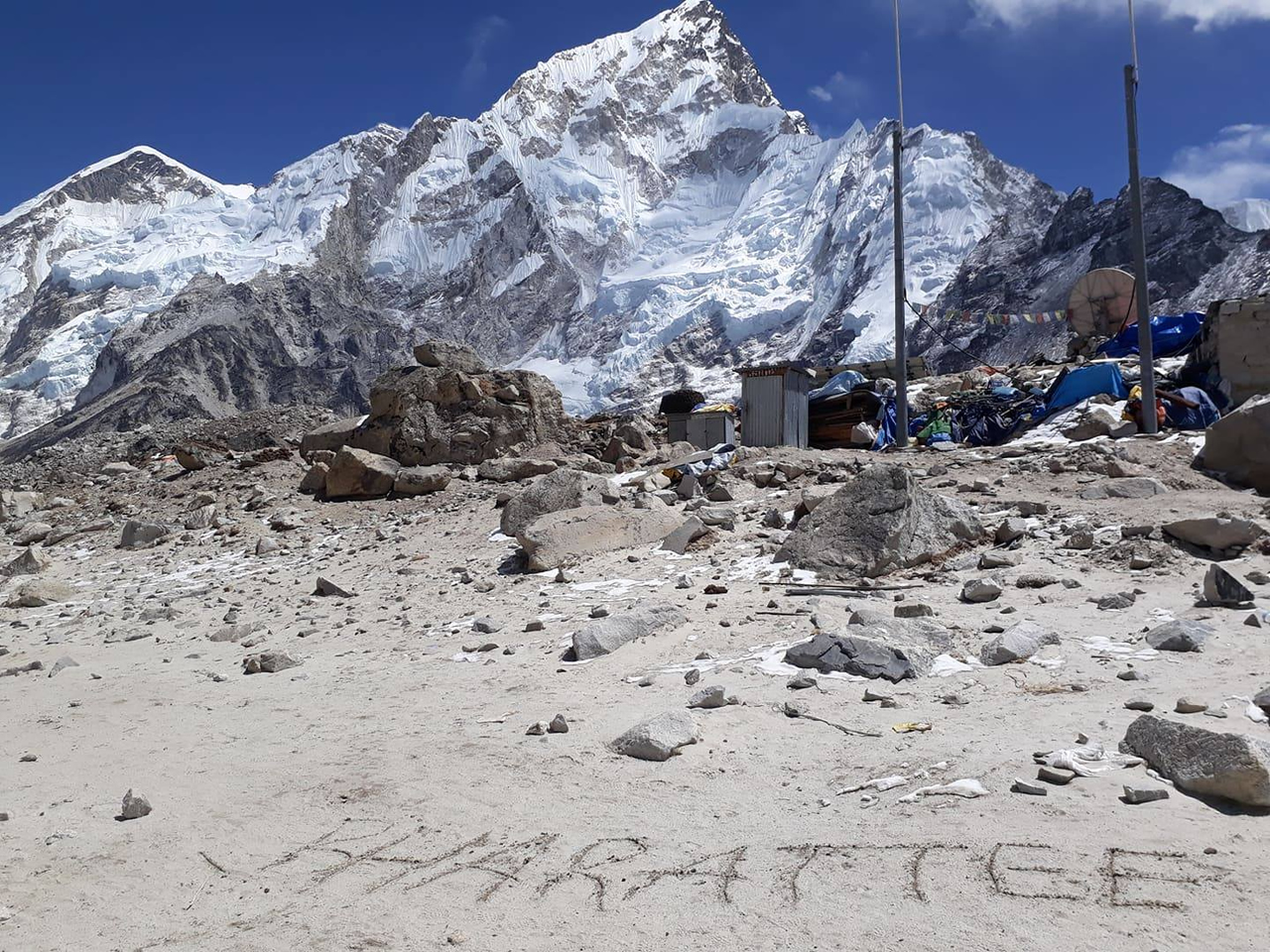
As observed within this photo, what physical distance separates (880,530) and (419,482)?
7.51 metres

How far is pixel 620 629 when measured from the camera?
5402 mm

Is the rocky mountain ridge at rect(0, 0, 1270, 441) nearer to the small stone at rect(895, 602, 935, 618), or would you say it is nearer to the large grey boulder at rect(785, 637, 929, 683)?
the small stone at rect(895, 602, 935, 618)

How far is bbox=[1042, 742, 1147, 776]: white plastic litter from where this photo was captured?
3.03 meters

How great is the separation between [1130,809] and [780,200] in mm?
142675

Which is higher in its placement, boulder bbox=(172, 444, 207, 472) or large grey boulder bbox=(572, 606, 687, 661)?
boulder bbox=(172, 444, 207, 472)

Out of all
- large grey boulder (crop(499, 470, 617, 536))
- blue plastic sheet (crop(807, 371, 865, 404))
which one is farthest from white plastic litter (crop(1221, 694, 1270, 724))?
blue plastic sheet (crop(807, 371, 865, 404))

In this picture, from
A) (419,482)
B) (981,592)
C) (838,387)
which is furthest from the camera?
(838,387)

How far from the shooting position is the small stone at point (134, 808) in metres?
3.65

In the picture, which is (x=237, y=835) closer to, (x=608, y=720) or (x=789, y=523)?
(x=608, y=720)

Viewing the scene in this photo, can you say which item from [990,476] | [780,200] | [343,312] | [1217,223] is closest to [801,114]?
[780,200]

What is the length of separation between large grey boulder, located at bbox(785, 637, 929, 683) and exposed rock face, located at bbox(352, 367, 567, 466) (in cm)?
984

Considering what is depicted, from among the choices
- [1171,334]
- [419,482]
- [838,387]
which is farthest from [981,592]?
[1171,334]

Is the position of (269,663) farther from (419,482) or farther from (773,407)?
(773,407)

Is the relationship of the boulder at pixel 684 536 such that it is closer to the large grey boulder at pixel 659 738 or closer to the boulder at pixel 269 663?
the boulder at pixel 269 663
